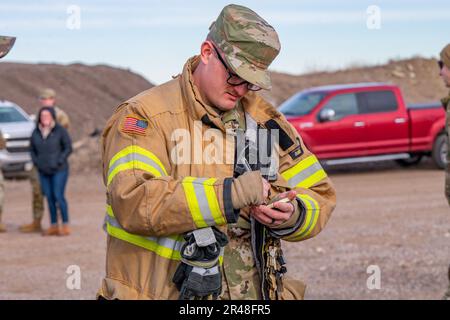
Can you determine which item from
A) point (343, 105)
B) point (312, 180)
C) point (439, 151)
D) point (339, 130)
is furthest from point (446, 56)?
point (439, 151)

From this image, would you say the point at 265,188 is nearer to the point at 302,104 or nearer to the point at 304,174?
the point at 304,174

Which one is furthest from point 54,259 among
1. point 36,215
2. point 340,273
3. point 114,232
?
point 114,232

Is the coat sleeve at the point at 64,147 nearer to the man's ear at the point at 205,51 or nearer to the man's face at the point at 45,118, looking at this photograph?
the man's face at the point at 45,118

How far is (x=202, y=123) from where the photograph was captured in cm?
383

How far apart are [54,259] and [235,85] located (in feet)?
27.3

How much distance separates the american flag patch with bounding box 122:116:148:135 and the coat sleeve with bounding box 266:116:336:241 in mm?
599

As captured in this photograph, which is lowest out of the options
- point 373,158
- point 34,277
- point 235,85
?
point 373,158

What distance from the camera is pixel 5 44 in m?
4.23

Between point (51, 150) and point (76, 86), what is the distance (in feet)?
108

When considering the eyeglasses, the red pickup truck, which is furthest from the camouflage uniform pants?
the eyeglasses

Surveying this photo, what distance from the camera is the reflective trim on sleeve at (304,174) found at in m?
4.11

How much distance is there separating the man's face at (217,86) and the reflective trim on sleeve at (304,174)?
411 millimetres

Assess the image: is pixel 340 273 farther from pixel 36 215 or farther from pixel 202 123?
pixel 202 123

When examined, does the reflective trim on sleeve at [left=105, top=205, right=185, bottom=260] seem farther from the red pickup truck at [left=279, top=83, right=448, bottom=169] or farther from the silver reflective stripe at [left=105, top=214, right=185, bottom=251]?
the red pickup truck at [left=279, top=83, right=448, bottom=169]
